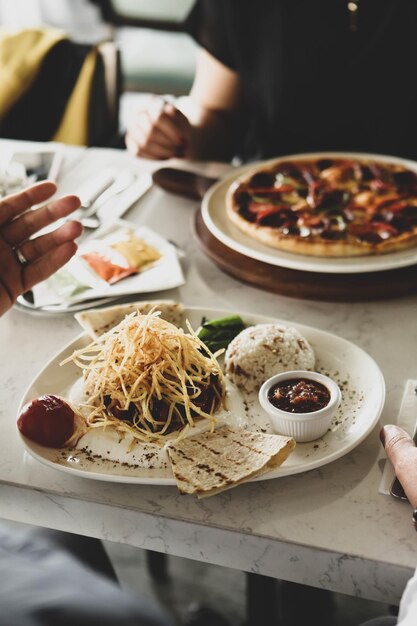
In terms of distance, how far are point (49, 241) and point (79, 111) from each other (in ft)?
5.59

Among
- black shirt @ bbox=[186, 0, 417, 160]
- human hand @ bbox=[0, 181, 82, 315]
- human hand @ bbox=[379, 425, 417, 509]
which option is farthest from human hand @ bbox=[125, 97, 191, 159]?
human hand @ bbox=[379, 425, 417, 509]

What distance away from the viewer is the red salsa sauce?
4.04 feet

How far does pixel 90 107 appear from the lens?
124 inches

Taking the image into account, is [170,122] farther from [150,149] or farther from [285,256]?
[285,256]

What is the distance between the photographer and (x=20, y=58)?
3221 millimetres

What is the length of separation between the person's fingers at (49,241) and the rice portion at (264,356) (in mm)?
500

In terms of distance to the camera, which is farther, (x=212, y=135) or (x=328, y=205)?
(x=212, y=135)

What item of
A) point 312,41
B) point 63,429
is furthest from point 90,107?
point 63,429

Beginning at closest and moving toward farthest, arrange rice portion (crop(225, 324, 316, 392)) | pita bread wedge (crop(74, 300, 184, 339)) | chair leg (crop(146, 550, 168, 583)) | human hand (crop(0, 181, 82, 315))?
rice portion (crop(225, 324, 316, 392)), pita bread wedge (crop(74, 300, 184, 339)), human hand (crop(0, 181, 82, 315)), chair leg (crop(146, 550, 168, 583))

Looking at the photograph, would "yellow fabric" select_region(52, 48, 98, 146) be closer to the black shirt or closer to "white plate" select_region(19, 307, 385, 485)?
the black shirt

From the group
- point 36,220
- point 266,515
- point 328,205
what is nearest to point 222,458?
point 266,515

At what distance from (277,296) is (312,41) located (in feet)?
3.56

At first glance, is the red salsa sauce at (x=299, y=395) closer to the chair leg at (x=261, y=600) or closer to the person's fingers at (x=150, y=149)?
the chair leg at (x=261, y=600)

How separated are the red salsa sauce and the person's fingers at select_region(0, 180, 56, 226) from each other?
0.77 meters
